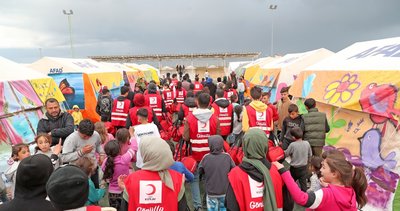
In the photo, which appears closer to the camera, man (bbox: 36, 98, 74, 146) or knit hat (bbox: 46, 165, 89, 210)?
knit hat (bbox: 46, 165, 89, 210)

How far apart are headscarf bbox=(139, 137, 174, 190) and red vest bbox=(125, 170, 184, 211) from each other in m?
0.04

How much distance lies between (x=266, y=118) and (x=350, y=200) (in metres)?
2.76

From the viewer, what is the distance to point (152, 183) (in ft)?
7.93

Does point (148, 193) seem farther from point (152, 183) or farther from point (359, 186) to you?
point (359, 186)

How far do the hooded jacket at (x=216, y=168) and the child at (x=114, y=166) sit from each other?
1.06 metres

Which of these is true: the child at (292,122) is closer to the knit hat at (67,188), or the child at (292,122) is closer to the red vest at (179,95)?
the knit hat at (67,188)

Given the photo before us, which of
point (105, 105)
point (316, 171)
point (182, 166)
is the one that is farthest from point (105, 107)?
point (316, 171)

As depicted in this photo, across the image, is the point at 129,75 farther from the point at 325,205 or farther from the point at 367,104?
the point at 325,205

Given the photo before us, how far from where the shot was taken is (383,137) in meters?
4.39

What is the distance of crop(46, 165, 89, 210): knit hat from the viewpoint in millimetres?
1743

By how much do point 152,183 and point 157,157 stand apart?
228 millimetres

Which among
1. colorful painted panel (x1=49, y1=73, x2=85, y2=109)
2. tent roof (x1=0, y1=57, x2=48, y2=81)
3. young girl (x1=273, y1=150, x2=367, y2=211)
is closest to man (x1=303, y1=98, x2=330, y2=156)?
young girl (x1=273, y1=150, x2=367, y2=211)

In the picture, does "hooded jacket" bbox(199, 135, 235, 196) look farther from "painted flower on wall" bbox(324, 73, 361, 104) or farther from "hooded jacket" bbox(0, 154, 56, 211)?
"painted flower on wall" bbox(324, 73, 361, 104)

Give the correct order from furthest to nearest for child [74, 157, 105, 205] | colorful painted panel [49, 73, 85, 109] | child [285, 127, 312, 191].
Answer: colorful painted panel [49, 73, 85, 109] → child [285, 127, 312, 191] → child [74, 157, 105, 205]
